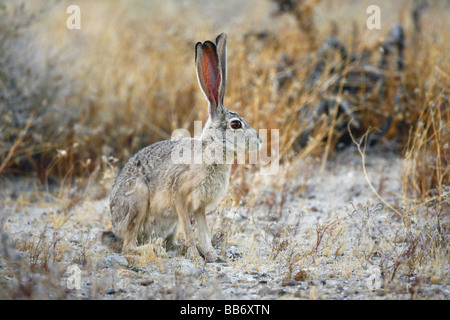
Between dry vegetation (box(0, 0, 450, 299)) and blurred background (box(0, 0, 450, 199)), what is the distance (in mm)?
30

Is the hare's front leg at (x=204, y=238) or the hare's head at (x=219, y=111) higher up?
the hare's head at (x=219, y=111)

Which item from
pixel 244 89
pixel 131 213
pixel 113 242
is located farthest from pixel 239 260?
pixel 244 89

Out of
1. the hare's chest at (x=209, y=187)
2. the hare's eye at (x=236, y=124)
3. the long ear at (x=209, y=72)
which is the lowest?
the hare's chest at (x=209, y=187)

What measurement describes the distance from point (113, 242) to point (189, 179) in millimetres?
929

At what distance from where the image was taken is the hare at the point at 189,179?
4215 millimetres

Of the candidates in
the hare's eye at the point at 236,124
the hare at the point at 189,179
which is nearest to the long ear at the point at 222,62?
the hare at the point at 189,179

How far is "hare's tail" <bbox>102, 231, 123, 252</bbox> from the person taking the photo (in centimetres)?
453

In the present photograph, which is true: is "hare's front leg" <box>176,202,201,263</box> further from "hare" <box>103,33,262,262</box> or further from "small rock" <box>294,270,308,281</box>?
"small rock" <box>294,270,308,281</box>

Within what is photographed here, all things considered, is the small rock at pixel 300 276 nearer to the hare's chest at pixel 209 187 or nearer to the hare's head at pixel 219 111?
the hare's chest at pixel 209 187

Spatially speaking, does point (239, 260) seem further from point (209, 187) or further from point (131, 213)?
point (131, 213)

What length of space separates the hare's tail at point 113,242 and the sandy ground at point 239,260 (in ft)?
0.20

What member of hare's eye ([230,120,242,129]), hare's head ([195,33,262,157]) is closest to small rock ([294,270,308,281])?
hare's head ([195,33,262,157])

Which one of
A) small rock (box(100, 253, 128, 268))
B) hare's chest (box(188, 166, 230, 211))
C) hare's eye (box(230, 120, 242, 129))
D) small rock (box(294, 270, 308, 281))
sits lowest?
small rock (box(294, 270, 308, 281))

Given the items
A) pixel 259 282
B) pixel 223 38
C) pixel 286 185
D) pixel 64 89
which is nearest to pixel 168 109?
pixel 64 89
